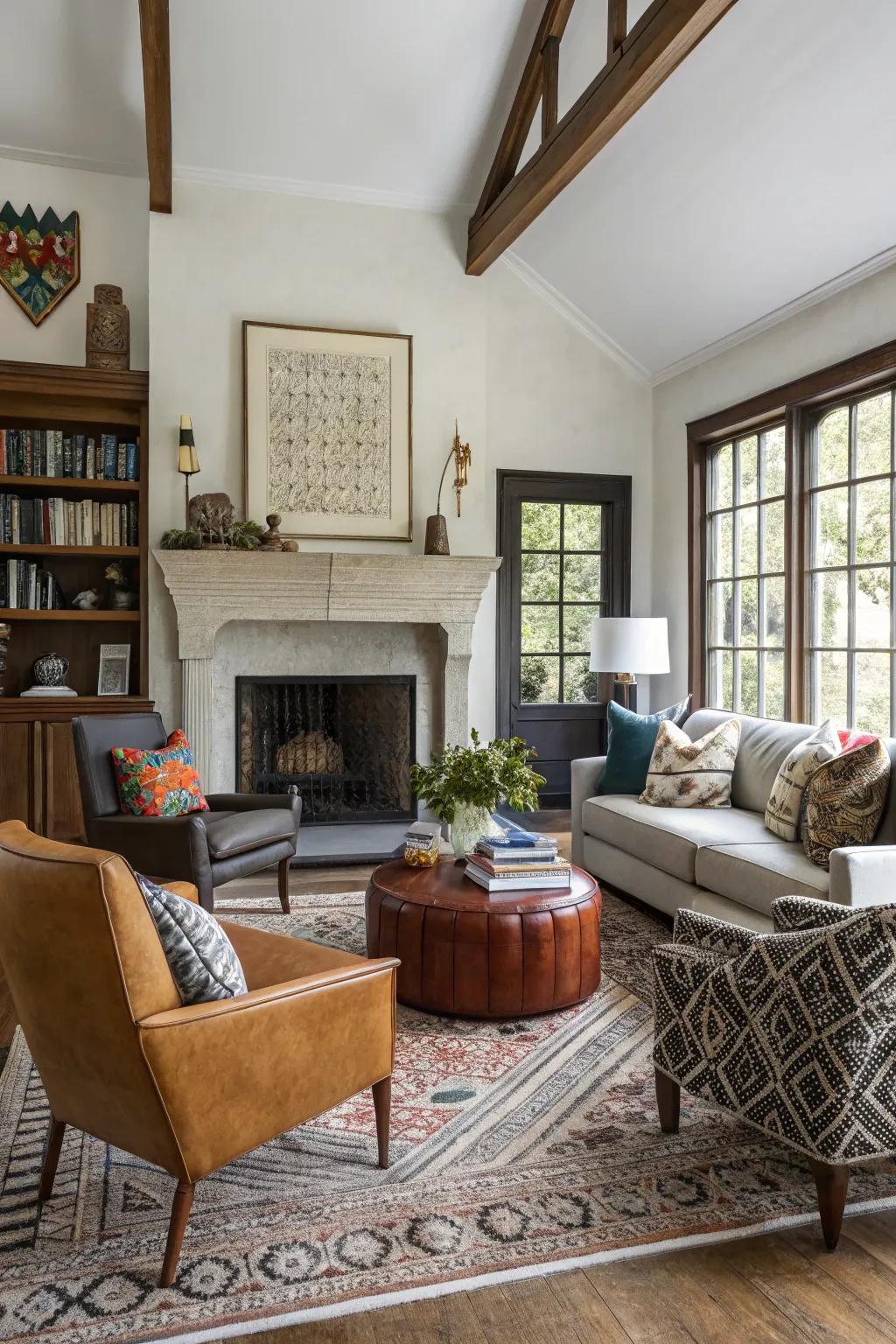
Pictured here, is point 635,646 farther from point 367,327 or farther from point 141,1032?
point 141,1032

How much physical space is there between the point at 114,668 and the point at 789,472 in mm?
3782

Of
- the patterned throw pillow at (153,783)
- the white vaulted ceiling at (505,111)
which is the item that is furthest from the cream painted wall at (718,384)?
the patterned throw pillow at (153,783)

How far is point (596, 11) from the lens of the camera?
4051 mm

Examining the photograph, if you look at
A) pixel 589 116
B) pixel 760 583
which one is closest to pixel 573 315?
pixel 760 583

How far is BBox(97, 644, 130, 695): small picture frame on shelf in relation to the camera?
525cm

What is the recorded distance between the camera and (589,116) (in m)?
3.77

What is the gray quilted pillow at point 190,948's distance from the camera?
1.71m

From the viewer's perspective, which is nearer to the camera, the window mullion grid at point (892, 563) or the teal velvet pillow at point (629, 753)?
the window mullion grid at point (892, 563)

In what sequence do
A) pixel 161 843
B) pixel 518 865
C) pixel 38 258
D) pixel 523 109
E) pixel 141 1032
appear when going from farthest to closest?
1. pixel 38 258
2. pixel 523 109
3. pixel 161 843
4. pixel 518 865
5. pixel 141 1032

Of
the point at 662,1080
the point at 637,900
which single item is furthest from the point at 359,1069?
the point at 637,900

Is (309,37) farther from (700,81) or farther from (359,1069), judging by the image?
(359,1069)

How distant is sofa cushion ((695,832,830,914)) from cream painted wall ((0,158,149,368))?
4.12 m

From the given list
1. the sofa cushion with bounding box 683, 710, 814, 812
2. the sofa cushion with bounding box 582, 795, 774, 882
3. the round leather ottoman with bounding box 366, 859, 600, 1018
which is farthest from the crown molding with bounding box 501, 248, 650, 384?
the round leather ottoman with bounding box 366, 859, 600, 1018

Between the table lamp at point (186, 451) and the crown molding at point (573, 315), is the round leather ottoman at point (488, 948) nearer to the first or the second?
the table lamp at point (186, 451)
